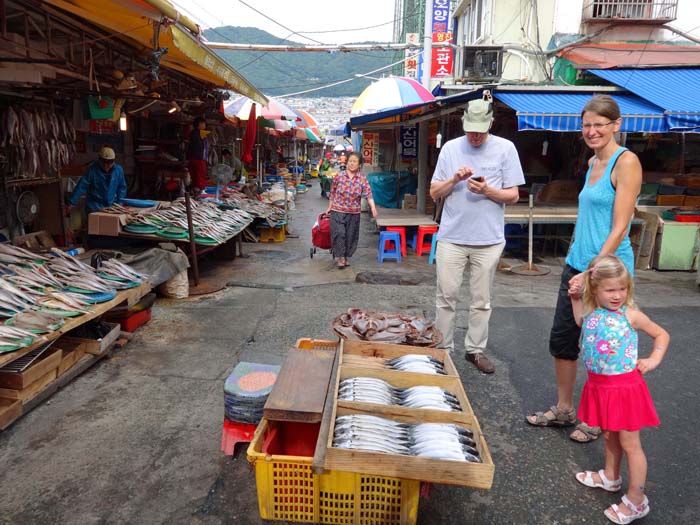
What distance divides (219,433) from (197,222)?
4967 mm

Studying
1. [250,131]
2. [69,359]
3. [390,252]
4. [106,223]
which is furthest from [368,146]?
[69,359]

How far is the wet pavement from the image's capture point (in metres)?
2.86

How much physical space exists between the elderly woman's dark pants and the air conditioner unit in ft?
23.3

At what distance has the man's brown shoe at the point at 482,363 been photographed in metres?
4.65

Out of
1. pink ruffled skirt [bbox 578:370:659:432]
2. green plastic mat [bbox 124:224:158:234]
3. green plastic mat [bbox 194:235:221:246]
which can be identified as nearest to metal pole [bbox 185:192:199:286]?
green plastic mat [bbox 194:235:221:246]

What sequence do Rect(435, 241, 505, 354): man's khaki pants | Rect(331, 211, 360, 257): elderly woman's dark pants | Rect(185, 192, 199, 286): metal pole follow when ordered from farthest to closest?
Rect(331, 211, 360, 257): elderly woman's dark pants
Rect(185, 192, 199, 286): metal pole
Rect(435, 241, 505, 354): man's khaki pants

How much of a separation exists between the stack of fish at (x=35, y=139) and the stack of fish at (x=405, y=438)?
20.6 ft

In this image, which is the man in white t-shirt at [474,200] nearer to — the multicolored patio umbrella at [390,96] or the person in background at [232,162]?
the multicolored patio umbrella at [390,96]

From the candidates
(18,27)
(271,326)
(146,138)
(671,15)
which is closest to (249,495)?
(271,326)

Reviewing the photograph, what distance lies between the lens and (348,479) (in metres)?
2.49

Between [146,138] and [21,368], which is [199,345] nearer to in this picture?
[21,368]

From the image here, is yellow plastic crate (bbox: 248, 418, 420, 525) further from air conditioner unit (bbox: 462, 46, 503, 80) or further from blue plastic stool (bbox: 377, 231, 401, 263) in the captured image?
air conditioner unit (bbox: 462, 46, 503, 80)

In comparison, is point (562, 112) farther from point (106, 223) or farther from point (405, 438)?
point (405, 438)

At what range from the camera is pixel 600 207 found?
313 cm
